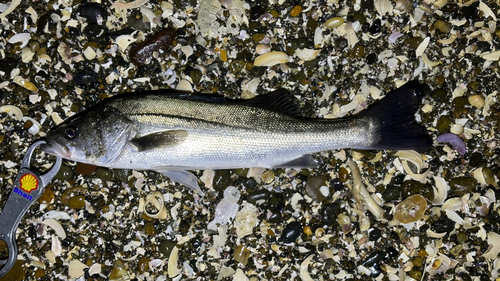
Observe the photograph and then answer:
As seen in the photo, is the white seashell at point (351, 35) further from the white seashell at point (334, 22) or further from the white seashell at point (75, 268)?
the white seashell at point (75, 268)

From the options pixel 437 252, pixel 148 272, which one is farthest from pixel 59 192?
pixel 437 252

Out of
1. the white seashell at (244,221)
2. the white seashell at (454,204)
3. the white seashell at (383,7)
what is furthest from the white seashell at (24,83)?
the white seashell at (454,204)

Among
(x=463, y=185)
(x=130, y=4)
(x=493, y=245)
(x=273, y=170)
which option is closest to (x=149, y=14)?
(x=130, y=4)

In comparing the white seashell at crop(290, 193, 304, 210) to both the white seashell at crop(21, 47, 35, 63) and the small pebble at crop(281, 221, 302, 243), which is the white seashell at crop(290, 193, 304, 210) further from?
the white seashell at crop(21, 47, 35, 63)

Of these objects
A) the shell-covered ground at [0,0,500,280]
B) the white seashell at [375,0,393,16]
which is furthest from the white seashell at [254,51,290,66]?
the white seashell at [375,0,393,16]

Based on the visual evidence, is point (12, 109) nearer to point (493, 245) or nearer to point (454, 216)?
point (454, 216)

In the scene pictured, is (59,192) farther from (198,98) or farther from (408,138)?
(408,138)
